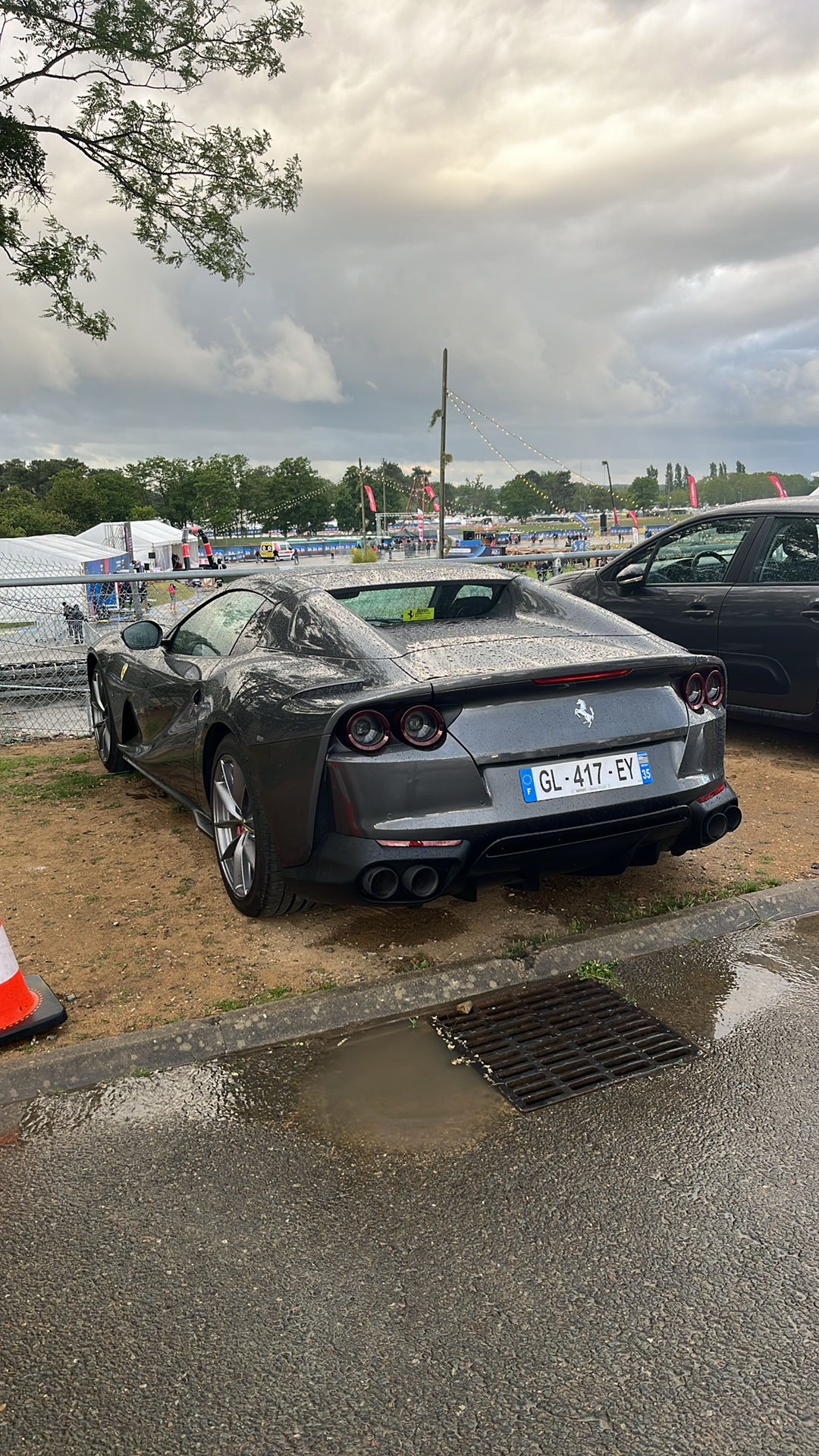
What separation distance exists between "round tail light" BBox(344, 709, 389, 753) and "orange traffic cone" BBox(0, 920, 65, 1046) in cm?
132

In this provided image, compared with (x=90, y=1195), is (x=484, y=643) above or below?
above

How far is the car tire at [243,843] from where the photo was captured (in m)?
3.88

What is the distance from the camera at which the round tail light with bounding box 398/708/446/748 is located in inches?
134

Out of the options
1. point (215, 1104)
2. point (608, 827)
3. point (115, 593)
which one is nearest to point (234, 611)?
point (608, 827)

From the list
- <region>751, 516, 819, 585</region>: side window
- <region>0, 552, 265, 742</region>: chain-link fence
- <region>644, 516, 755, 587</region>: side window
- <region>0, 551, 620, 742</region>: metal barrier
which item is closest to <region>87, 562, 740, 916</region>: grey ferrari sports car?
<region>751, 516, 819, 585</region>: side window

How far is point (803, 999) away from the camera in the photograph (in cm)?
347

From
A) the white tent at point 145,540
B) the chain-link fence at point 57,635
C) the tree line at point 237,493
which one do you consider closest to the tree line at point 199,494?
the tree line at point 237,493

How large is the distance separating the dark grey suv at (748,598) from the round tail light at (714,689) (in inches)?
93.4

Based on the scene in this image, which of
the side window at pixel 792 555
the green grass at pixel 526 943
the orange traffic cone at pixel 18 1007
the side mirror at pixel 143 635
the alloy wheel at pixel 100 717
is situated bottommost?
the green grass at pixel 526 943

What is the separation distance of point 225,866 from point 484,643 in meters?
1.52

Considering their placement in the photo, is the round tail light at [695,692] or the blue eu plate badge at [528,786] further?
the round tail light at [695,692]

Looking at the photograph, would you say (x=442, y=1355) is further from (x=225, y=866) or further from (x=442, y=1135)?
(x=225, y=866)

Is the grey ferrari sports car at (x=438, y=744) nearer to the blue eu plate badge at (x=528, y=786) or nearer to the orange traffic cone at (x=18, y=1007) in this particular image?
the blue eu plate badge at (x=528, y=786)

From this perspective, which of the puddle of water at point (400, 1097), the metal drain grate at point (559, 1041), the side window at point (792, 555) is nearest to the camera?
the puddle of water at point (400, 1097)
